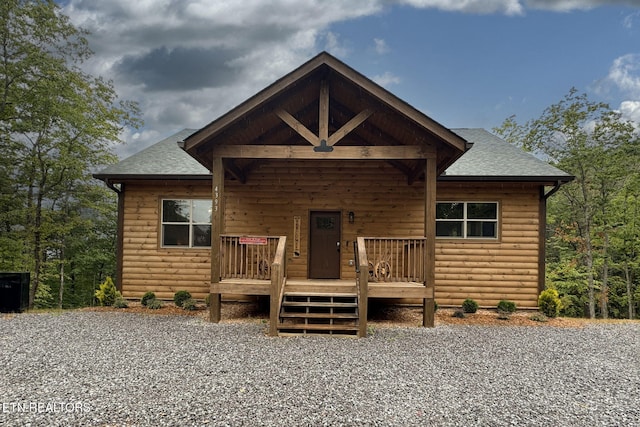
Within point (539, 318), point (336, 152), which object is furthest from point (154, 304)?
point (539, 318)

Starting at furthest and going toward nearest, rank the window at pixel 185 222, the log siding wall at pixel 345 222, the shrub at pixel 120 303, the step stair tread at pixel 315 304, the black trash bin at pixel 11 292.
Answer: the window at pixel 185 222, the log siding wall at pixel 345 222, the shrub at pixel 120 303, the black trash bin at pixel 11 292, the step stair tread at pixel 315 304

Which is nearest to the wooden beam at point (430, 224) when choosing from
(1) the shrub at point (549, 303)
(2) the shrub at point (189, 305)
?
(1) the shrub at point (549, 303)

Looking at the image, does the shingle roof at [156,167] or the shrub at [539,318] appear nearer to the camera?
the shrub at [539,318]

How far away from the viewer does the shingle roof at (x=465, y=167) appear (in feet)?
28.4

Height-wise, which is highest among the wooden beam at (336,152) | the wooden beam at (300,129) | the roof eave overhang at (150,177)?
the wooden beam at (300,129)

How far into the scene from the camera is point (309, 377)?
4.20m

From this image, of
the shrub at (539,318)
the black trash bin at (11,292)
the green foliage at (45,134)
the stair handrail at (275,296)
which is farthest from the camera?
the green foliage at (45,134)

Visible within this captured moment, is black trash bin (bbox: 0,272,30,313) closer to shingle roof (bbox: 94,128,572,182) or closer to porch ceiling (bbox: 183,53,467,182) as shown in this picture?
shingle roof (bbox: 94,128,572,182)

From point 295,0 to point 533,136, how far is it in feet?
42.9

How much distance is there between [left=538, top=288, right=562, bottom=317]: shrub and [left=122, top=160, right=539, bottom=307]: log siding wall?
1.64 feet

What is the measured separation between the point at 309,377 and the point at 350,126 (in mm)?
4342

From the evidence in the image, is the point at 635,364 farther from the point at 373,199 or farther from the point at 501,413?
the point at 373,199

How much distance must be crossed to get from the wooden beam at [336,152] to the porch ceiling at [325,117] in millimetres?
19

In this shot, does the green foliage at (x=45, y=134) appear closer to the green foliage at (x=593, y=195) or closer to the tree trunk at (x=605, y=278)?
the green foliage at (x=593, y=195)
